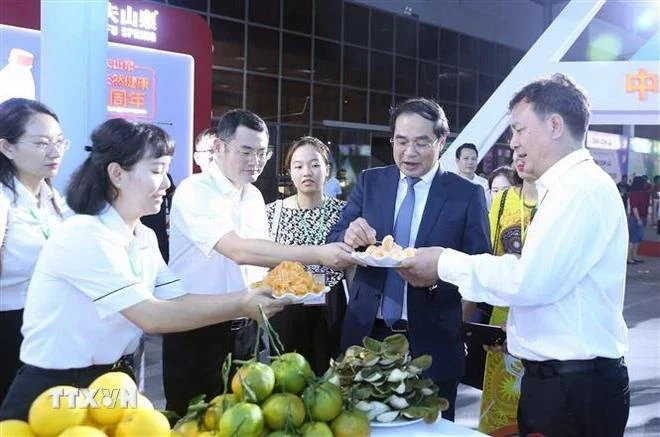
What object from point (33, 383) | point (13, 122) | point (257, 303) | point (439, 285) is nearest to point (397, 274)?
point (439, 285)

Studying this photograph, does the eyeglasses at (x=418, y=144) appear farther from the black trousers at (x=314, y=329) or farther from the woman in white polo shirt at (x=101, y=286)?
the black trousers at (x=314, y=329)

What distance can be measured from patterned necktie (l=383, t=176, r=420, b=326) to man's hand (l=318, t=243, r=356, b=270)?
6.6 inches

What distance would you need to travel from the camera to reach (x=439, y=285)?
253 cm

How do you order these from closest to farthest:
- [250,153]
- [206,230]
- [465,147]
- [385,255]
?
1. [385,255]
2. [206,230]
3. [250,153]
4. [465,147]

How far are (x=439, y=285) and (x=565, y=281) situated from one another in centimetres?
65

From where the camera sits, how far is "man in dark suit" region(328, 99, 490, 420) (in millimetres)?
2508

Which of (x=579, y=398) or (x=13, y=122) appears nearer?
(x=579, y=398)

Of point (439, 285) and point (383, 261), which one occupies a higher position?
point (383, 261)

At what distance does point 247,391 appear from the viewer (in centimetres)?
142

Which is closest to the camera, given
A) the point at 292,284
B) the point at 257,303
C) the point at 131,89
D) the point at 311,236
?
the point at 257,303

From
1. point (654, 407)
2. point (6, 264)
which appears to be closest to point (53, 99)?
point (6, 264)

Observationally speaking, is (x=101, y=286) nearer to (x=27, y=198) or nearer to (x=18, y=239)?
(x=18, y=239)

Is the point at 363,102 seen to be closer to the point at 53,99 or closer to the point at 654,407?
the point at 654,407

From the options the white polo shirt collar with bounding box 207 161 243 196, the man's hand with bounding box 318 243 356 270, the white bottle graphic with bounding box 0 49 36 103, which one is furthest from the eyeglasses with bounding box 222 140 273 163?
the white bottle graphic with bounding box 0 49 36 103
